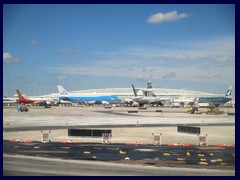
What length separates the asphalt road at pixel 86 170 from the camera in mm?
18516

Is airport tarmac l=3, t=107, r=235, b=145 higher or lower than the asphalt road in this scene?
higher

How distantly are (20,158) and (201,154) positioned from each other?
45.6ft

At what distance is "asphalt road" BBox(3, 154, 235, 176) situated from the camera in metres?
18.5

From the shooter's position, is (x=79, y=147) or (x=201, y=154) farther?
(x=79, y=147)

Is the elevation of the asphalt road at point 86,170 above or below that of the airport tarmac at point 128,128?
below

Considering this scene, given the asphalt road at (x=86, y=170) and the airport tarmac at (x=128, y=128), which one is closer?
the asphalt road at (x=86, y=170)

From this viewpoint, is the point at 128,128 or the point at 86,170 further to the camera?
the point at 128,128

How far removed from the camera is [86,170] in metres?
19.3

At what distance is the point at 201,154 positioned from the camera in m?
25.2

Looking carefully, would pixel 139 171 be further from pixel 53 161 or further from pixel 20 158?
pixel 20 158

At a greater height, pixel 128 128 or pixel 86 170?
pixel 128 128

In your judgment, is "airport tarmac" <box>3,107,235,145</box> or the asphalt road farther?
"airport tarmac" <box>3,107,235,145</box>
